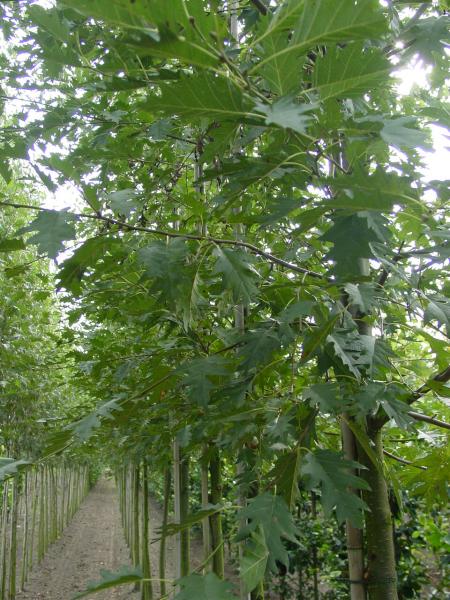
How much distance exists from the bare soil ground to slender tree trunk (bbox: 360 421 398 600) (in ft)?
17.3

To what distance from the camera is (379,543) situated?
1.42 metres

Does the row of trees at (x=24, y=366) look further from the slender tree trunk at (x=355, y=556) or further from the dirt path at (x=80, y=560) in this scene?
the slender tree trunk at (x=355, y=556)

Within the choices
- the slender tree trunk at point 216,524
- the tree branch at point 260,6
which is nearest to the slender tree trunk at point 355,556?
the tree branch at point 260,6

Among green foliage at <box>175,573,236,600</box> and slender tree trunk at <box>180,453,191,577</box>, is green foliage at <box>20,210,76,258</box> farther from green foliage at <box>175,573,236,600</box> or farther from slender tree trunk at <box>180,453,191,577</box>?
slender tree trunk at <box>180,453,191,577</box>

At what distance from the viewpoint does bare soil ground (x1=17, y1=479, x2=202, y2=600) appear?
33.5 feet

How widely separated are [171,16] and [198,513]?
2.94 feet

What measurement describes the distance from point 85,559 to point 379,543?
1389cm

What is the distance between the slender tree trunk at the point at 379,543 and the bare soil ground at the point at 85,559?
528 centimetres

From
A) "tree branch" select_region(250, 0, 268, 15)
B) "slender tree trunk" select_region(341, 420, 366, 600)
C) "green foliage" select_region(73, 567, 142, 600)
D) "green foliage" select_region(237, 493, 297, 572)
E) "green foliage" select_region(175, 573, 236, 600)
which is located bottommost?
"slender tree trunk" select_region(341, 420, 366, 600)

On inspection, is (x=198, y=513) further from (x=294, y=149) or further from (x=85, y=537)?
(x=85, y=537)

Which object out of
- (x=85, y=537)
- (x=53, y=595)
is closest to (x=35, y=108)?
(x=53, y=595)

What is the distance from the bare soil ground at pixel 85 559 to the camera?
10219 mm

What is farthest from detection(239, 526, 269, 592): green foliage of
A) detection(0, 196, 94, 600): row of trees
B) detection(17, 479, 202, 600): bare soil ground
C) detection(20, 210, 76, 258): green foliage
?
detection(17, 479, 202, 600): bare soil ground

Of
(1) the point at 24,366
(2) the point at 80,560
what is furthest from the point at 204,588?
(2) the point at 80,560
